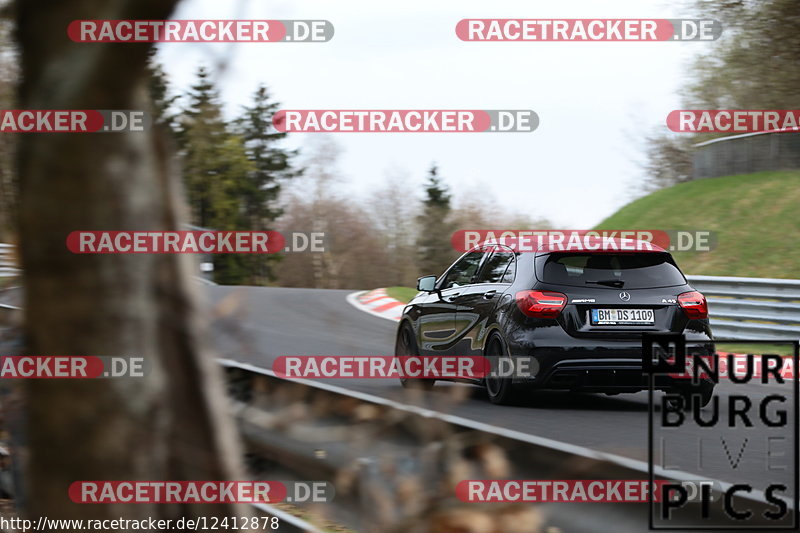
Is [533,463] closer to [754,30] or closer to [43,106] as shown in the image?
[43,106]

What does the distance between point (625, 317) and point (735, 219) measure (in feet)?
62.0

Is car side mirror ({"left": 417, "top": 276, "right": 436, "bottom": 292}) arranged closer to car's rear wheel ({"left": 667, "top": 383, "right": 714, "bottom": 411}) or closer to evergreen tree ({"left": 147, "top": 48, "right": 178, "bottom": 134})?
car's rear wheel ({"left": 667, "top": 383, "right": 714, "bottom": 411})

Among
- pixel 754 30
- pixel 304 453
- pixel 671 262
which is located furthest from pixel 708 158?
pixel 304 453

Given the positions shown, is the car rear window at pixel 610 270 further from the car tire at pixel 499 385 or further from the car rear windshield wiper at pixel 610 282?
the car tire at pixel 499 385

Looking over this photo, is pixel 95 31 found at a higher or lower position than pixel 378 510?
higher

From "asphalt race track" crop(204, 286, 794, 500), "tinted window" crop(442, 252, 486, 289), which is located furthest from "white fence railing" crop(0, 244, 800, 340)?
"tinted window" crop(442, 252, 486, 289)

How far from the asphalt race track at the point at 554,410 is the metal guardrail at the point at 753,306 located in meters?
3.65

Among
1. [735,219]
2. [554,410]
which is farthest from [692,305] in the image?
[735,219]

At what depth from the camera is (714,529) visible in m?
3.69

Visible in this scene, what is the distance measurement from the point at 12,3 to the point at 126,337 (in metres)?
1.13

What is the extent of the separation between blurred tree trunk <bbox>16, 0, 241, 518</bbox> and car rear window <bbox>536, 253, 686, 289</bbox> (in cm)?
605

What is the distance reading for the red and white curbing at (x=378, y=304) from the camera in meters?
20.4

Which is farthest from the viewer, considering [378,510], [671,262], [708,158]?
[708,158]

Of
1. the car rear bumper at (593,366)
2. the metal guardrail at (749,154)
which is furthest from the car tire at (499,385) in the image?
the metal guardrail at (749,154)
